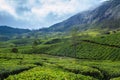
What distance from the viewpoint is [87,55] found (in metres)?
164

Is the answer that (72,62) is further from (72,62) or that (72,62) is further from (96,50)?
(96,50)

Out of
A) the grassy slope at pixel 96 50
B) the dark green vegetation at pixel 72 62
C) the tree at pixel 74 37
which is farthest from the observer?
the tree at pixel 74 37

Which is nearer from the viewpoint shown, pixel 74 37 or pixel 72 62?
pixel 72 62

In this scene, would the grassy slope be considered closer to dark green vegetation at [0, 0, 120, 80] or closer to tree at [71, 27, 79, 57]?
dark green vegetation at [0, 0, 120, 80]

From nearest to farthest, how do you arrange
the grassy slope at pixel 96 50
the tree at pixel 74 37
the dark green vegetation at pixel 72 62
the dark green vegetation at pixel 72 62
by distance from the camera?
the dark green vegetation at pixel 72 62 → the dark green vegetation at pixel 72 62 → the grassy slope at pixel 96 50 → the tree at pixel 74 37

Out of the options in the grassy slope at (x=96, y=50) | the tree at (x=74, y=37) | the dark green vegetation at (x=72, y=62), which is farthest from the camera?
the tree at (x=74, y=37)

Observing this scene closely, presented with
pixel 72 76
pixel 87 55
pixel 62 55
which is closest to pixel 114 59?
pixel 87 55

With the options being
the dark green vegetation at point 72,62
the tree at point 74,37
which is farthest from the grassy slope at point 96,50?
the tree at point 74,37

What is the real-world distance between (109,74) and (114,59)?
54.9 metres

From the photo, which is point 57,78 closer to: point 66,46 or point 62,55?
point 62,55

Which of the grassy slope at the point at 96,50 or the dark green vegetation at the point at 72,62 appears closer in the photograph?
the dark green vegetation at the point at 72,62

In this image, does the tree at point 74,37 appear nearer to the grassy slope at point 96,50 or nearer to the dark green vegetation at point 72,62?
the dark green vegetation at point 72,62

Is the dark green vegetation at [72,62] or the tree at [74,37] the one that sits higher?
the tree at [74,37]

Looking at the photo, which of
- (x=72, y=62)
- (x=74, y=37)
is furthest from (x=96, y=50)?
(x=72, y=62)
